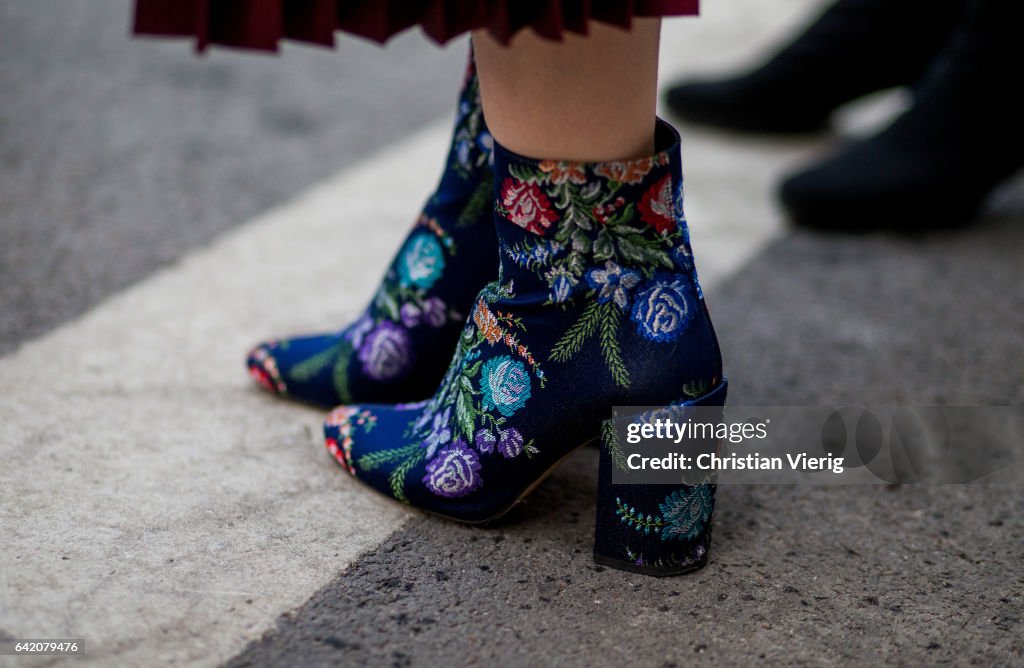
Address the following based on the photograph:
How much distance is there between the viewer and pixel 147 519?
2.89 feet

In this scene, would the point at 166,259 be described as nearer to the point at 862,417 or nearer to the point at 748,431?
the point at 748,431

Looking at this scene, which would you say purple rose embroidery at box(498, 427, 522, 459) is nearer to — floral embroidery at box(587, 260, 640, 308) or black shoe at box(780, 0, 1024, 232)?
floral embroidery at box(587, 260, 640, 308)

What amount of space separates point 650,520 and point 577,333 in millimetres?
164

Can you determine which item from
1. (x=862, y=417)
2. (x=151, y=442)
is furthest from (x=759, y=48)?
(x=151, y=442)

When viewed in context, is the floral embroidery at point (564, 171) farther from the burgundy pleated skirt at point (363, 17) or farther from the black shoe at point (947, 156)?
the black shoe at point (947, 156)

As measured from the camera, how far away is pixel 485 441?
865mm

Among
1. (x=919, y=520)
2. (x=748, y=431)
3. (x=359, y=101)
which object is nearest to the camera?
(x=919, y=520)

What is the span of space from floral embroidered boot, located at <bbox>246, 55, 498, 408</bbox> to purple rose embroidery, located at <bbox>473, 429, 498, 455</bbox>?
0.19 meters

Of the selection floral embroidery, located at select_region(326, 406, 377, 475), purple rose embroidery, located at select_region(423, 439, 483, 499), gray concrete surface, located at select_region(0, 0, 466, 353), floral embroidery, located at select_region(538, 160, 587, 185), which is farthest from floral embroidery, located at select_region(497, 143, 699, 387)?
gray concrete surface, located at select_region(0, 0, 466, 353)

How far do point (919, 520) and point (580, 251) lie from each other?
1.43 ft

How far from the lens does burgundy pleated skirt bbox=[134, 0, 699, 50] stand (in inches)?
27.2

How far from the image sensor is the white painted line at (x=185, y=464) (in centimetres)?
77

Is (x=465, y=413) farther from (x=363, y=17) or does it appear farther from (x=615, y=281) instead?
(x=363, y=17)

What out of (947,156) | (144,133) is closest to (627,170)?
(947,156)
